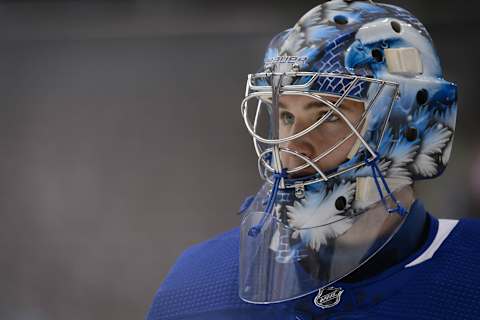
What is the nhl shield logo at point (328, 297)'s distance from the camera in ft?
3.59

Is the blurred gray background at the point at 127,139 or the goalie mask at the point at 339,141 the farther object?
the blurred gray background at the point at 127,139

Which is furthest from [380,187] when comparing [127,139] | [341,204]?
[127,139]

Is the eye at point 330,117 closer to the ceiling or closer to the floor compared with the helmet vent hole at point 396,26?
closer to the floor

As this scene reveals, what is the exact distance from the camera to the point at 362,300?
108cm

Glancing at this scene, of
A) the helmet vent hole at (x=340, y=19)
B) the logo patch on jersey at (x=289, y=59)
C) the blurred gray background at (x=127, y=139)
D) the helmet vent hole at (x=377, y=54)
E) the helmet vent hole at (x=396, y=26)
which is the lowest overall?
the blurred gray background at (x=127, y=139)

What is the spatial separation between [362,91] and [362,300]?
298mm

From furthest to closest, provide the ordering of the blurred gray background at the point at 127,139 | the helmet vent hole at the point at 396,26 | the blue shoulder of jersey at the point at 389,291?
the blurred gray background at the point at 127,139 < the helmet vent hole at the point at 396,26 < the blue shoulder of jersey at the point at 389,291

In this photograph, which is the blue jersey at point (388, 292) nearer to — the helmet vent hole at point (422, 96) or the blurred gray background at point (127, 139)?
the helmet vent hole at point (422, 96)

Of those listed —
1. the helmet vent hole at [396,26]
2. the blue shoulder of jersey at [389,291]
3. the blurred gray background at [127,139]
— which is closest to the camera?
the blue shoulder of jersey at [389,291]

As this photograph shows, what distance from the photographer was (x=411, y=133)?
1.13 m

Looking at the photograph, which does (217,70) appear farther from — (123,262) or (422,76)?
(422,76)

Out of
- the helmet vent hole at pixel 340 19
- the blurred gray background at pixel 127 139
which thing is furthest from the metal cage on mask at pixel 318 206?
the blurred gray background at pixel 127 139

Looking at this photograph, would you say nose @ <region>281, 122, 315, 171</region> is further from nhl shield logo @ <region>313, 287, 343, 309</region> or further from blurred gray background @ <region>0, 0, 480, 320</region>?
blurred gray background @ <region>0, 0, 480, 320</region>

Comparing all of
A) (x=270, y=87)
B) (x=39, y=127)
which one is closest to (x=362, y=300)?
(x=270, y=87)
